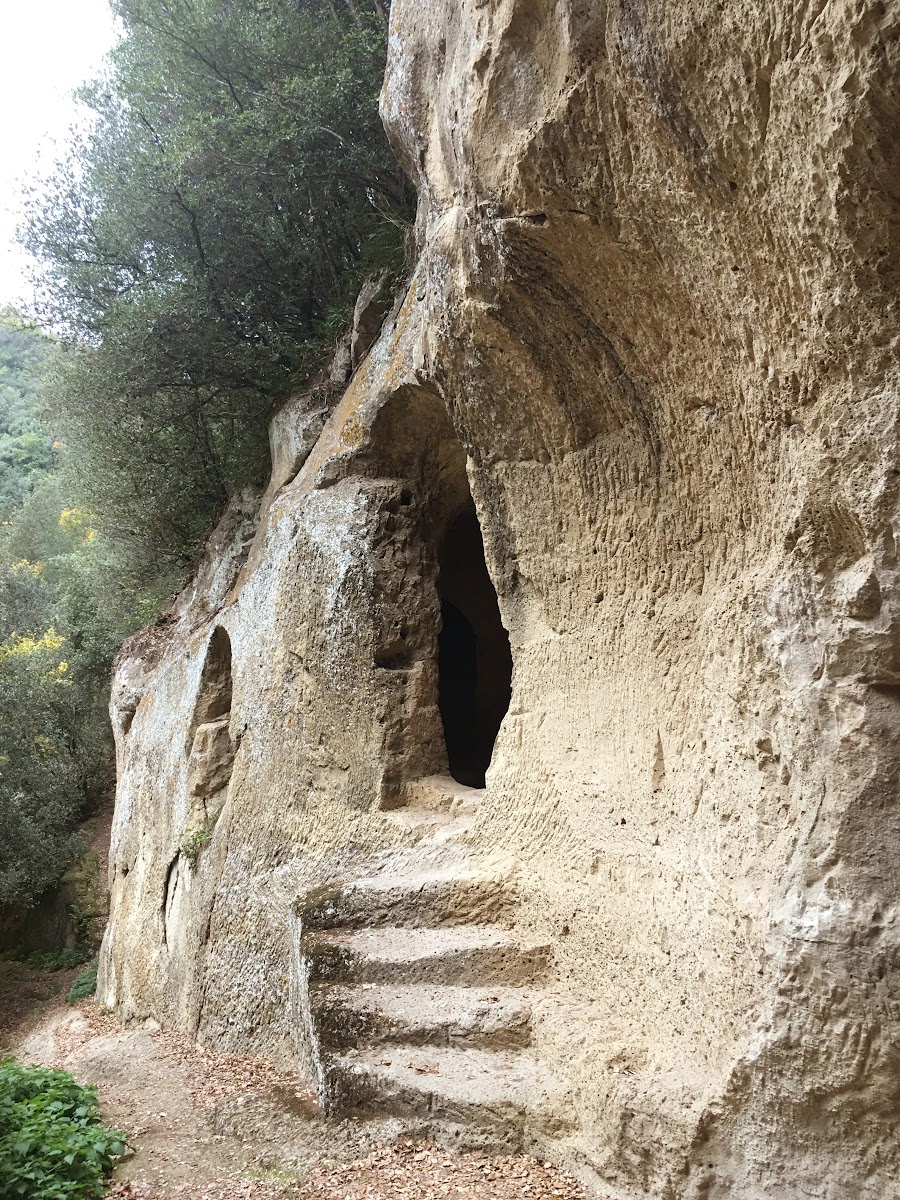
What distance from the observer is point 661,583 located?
4.44 m

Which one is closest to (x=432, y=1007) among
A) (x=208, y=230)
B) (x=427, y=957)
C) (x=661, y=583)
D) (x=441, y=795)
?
(x=427, y=957)

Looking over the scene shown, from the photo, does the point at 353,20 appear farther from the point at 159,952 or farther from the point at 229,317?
the point at 159,952

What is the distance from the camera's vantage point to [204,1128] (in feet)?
17.9

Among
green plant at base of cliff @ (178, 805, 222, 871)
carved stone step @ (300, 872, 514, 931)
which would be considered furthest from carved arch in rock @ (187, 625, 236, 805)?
carved stone step @ (300, 872, 514, 931)

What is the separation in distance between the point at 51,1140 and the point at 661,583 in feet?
13.9

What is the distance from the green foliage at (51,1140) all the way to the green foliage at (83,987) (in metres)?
7.37

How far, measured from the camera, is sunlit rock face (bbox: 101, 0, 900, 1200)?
9.66ft

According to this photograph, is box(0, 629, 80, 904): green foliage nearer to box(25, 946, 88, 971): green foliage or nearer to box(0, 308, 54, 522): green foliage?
box(25, 946, 88, 971): green foliage

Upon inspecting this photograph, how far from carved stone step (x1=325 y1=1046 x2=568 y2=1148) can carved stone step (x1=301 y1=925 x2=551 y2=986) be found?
1.30 feet

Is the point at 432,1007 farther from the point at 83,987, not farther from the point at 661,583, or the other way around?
the point at 83,987

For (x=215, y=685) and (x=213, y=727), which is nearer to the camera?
(x=213, y=727)

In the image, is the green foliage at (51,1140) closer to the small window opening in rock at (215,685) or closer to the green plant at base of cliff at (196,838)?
the green plant at base of cliff at (196,838)

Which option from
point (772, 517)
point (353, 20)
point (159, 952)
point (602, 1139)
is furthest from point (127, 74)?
point (602, 1139)

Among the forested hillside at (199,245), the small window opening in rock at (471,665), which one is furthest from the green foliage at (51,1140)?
the forested hillside at (199,245)
